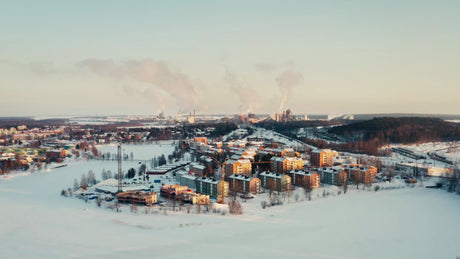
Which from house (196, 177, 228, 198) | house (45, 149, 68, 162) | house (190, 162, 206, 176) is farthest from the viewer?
house (45, 149, 68, 162)

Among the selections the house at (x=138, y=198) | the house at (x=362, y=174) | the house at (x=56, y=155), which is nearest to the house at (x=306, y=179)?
the house at (x=362, y=174)

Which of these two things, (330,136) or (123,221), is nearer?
(123,221)

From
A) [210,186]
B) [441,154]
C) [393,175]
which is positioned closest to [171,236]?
[210,186]

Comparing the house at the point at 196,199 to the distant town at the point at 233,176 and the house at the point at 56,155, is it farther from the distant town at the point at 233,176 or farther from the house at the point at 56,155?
the house at the point at 56,155

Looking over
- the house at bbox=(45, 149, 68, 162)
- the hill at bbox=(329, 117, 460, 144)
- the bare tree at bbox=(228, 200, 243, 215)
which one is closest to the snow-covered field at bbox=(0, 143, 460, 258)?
the bare tree at bbox=(228, 200, 243, 215)

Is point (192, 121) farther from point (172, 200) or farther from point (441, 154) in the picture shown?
point (172, 200)

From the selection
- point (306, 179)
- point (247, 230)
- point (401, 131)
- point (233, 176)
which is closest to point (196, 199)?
point (233, 176)

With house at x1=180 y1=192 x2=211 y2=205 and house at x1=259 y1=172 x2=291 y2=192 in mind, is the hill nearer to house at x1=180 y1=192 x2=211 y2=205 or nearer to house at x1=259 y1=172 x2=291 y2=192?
house at x1=259 y1=172 x2=291 y2=192
